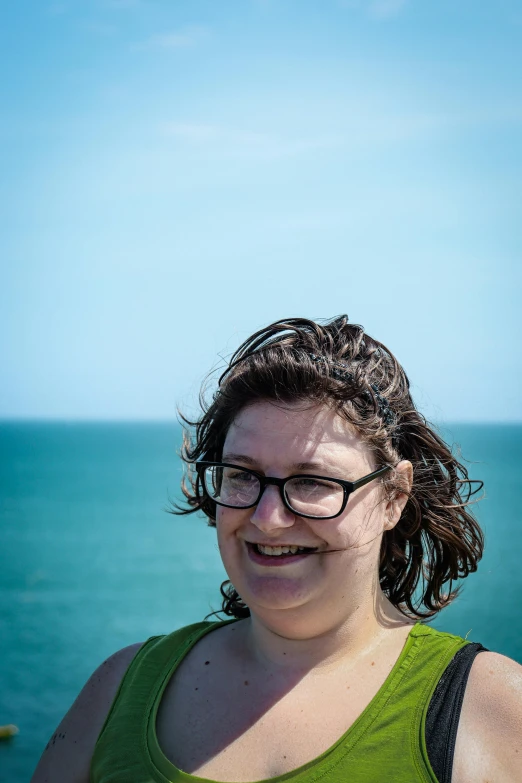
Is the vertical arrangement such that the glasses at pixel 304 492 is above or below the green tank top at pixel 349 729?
above

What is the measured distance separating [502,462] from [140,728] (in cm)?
6677

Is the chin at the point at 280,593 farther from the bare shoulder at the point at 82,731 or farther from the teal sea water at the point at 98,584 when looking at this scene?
the bare shoulder at the point at 82,731

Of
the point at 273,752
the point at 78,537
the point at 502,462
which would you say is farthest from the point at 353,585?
the point at 502,462

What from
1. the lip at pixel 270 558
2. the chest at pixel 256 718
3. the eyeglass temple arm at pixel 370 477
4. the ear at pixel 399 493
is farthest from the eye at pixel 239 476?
the chest at pixel 256 718

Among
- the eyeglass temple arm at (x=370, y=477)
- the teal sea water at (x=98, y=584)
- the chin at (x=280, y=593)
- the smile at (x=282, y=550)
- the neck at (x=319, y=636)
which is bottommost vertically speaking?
the teal sea water at (x=98, y=584)

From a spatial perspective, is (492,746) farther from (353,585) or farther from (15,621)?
(15,621)

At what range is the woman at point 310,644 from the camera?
1930 mm

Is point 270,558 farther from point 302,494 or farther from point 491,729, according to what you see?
point 491,729

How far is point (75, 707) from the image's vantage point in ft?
7.82

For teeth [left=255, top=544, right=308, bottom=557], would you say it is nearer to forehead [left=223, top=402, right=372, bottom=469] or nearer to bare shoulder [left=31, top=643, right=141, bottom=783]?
forehead [left=223, top=402, right=372, bottom=469]

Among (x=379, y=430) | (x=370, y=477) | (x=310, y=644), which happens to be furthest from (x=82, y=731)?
(x=379, y=430)

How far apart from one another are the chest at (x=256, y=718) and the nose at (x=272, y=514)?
0.44 metres

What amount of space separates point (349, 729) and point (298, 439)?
734mm

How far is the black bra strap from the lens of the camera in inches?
72.4
